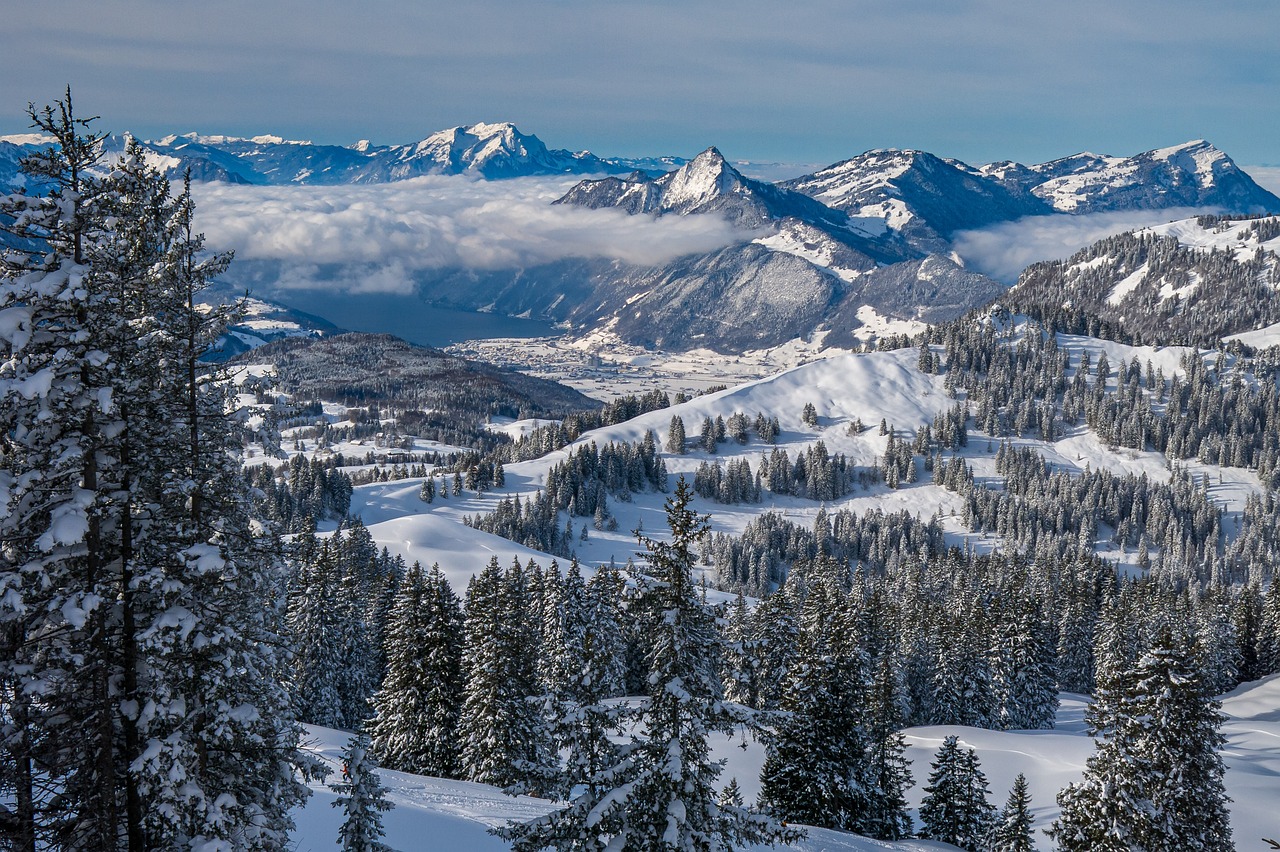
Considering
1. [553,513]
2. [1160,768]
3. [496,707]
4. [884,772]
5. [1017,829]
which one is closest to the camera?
[1160,768]

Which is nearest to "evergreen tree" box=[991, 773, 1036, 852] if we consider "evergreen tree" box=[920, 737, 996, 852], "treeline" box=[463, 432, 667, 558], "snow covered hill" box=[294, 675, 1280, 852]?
"snow covered hill" box=[294, 675, 1280, 852]

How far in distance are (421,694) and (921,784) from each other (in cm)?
3503

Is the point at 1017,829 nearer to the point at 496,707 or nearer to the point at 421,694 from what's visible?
the point at 496,707

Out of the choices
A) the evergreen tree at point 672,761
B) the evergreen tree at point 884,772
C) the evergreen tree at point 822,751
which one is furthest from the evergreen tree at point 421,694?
the evergreen tree at point 672,761

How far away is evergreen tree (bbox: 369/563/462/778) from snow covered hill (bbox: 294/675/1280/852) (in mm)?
3574

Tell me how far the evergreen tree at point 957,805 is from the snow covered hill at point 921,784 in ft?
17.8

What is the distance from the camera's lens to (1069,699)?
9269cm

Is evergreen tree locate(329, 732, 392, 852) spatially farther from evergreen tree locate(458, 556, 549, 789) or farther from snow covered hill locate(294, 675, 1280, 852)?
evergreen tree locate(458, 556, 549, 789)

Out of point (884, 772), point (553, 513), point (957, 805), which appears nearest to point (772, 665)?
point (884, 772)

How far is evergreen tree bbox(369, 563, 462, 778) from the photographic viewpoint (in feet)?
155

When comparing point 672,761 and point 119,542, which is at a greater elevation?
point 119,542

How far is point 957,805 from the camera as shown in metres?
43.4

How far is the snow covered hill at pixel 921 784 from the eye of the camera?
29.8 m

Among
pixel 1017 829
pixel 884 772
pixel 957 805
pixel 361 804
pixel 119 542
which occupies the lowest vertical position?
pixel 884 772
